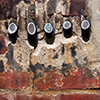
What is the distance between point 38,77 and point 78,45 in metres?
0.20

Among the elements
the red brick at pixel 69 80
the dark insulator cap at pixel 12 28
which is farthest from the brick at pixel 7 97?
the dark insulator cap at pixel 12 28

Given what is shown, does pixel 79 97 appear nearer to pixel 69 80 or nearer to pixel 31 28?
pixel 69 80

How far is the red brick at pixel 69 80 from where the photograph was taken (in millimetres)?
625

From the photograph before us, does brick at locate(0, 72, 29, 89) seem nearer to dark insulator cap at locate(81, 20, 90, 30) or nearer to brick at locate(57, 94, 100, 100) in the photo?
brick at locate(57, 94, 100, 100)

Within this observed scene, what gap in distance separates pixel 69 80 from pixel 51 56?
11 centimetres

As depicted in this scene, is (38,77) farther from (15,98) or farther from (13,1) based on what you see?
(13,1)

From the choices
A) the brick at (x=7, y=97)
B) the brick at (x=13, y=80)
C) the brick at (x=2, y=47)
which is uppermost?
the brick at (x=2, y=47)

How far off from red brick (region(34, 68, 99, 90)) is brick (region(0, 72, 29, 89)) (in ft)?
0.16

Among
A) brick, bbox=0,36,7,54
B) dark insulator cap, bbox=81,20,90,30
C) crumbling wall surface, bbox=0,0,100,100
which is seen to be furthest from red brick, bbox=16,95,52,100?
dark insulator cap, bbox=81,20,90,30

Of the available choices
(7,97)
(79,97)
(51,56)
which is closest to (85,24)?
(51,56)

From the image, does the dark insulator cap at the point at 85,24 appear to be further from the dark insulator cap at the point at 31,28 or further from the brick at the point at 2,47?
the brick at the point at 2,47

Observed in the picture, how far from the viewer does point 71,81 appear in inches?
24.9

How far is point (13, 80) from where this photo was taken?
66 centimetres

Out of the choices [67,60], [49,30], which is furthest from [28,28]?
[67,60]
